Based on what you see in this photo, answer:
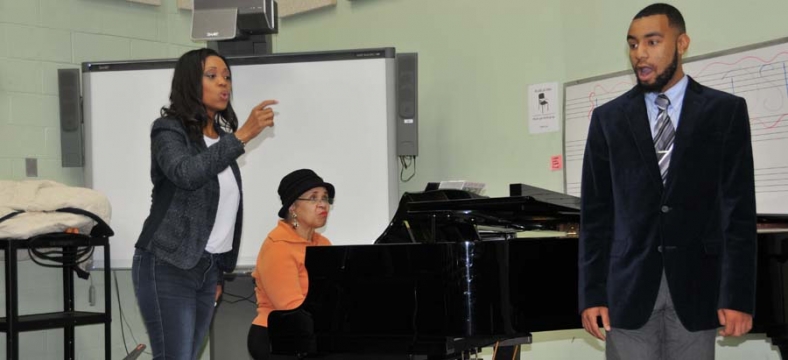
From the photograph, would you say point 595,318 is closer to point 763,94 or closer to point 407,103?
point 763,94

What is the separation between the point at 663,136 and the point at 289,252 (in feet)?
5.08

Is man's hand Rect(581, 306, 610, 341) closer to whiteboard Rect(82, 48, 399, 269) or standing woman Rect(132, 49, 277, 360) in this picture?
standing woman Rect(132, 49, 277, 360)

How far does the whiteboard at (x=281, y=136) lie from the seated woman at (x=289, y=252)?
0.80 metres

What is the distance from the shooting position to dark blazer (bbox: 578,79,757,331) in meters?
2.07

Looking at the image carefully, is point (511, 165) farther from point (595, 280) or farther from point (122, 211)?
point (595, 280)

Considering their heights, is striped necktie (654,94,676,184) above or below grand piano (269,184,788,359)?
above

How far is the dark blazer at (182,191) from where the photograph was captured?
8.61 feet

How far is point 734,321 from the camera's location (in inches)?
80.7

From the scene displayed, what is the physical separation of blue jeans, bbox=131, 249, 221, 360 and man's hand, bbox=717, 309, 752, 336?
1.46 m

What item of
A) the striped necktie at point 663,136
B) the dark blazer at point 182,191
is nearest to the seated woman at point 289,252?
the dark blazer at point 182,191

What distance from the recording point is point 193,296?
2691 mm

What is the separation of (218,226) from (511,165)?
79.9 inches

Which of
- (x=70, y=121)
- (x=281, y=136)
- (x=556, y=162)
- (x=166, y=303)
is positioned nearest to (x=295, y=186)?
(x=166, y=303)

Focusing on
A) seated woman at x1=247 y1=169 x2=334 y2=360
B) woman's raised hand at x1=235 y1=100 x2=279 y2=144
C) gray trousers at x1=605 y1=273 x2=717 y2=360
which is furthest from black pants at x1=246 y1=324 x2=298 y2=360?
gray trousers at x1=605 y1=273 x2=717 y2=360
